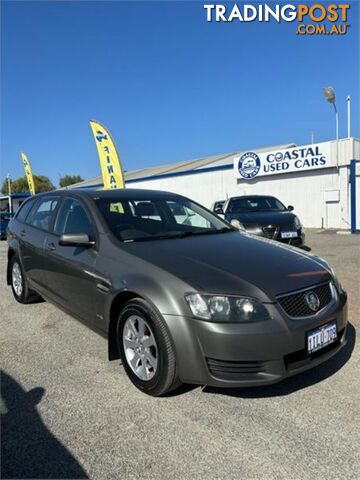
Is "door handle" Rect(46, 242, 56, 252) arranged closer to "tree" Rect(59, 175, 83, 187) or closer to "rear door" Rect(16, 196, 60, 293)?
"rear door" Rect(16, 196, 60, 293)

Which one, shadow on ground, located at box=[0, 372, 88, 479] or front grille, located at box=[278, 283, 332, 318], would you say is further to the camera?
front grille, located at box=[278, 283, 332, 318]

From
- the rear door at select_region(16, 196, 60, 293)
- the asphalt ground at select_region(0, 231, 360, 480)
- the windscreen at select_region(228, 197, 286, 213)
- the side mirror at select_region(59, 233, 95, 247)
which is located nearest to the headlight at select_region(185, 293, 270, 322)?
the asphalt ground at select_region(0, 231, 360, 480)

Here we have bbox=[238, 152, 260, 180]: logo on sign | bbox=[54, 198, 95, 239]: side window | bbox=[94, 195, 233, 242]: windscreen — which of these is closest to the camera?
bbox=[94, 195, 233, 242]: windscreen

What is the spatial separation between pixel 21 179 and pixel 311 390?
9347cm

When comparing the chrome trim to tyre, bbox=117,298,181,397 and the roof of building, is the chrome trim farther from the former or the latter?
the roof of building

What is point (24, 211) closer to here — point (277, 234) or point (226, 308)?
point (226, 308)

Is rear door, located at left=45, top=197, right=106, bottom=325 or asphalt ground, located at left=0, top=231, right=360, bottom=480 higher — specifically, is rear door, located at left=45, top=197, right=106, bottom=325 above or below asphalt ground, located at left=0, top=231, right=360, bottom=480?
above

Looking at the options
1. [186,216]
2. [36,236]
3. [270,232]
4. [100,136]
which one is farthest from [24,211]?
[100,136]

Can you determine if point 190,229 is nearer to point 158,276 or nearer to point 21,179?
point 158,276

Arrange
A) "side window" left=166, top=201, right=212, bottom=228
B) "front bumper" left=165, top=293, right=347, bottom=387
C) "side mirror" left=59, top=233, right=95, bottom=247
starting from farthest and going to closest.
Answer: "side window" left=166, top=201, right=212, bottom=228, "side mirror" left=59, top=233, right=95, bottom=247, "front bumper" left=165, top=293, right=347, bottom=387

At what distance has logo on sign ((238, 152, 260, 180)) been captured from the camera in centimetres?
2062

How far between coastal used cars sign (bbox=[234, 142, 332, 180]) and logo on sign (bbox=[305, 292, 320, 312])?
52.0ft

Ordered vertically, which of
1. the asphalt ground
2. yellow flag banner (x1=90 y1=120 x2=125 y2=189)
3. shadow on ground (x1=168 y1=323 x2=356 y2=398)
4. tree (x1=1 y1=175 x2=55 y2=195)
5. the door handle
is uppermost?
yellow flag banner (x1=90 y1=120 x2=125 y2=189)

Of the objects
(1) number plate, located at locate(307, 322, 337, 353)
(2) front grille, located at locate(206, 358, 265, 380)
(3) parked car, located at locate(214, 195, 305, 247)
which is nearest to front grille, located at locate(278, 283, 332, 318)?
(1) number plate, located at locate(307, 322, 337, 353)
